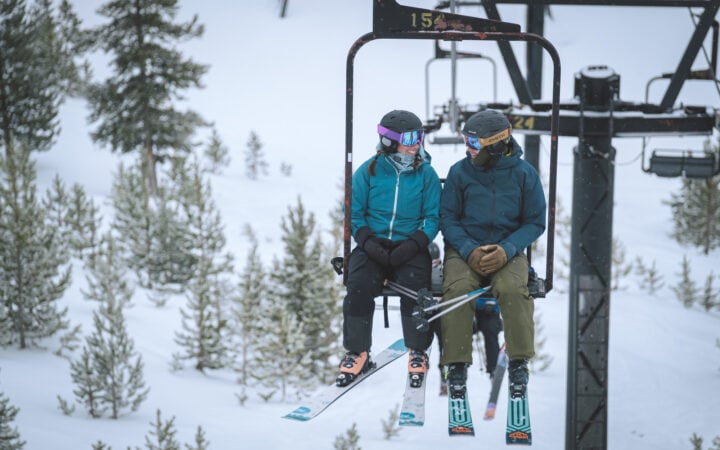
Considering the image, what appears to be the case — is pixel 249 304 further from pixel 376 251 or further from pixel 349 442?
pixel 376 251

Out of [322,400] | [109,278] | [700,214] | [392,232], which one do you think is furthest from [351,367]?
[700,214]

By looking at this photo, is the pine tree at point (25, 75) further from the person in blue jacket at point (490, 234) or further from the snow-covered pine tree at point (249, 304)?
the person in blue jacket at point (490, 234)

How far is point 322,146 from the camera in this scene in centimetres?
3709

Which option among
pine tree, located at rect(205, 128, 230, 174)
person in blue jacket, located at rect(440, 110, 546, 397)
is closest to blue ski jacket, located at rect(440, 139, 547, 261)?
person in blue jacket, located at rect(440, 110, 546, 397)

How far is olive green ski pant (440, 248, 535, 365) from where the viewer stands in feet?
14.0

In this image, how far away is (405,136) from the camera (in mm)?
4539

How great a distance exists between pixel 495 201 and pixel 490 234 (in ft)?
0.73

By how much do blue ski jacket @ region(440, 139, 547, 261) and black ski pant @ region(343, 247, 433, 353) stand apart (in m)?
0.30

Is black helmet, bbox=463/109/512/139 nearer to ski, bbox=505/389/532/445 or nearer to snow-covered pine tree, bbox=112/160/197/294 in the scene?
ski, bbox=505/389/532/445

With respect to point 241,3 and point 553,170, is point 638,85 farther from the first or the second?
point 553,170

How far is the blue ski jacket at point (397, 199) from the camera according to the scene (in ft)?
15.4

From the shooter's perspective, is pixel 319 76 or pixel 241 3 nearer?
pixel 319 76

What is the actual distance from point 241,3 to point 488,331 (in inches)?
2048

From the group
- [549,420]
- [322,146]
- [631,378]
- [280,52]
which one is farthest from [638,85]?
[549,420]
